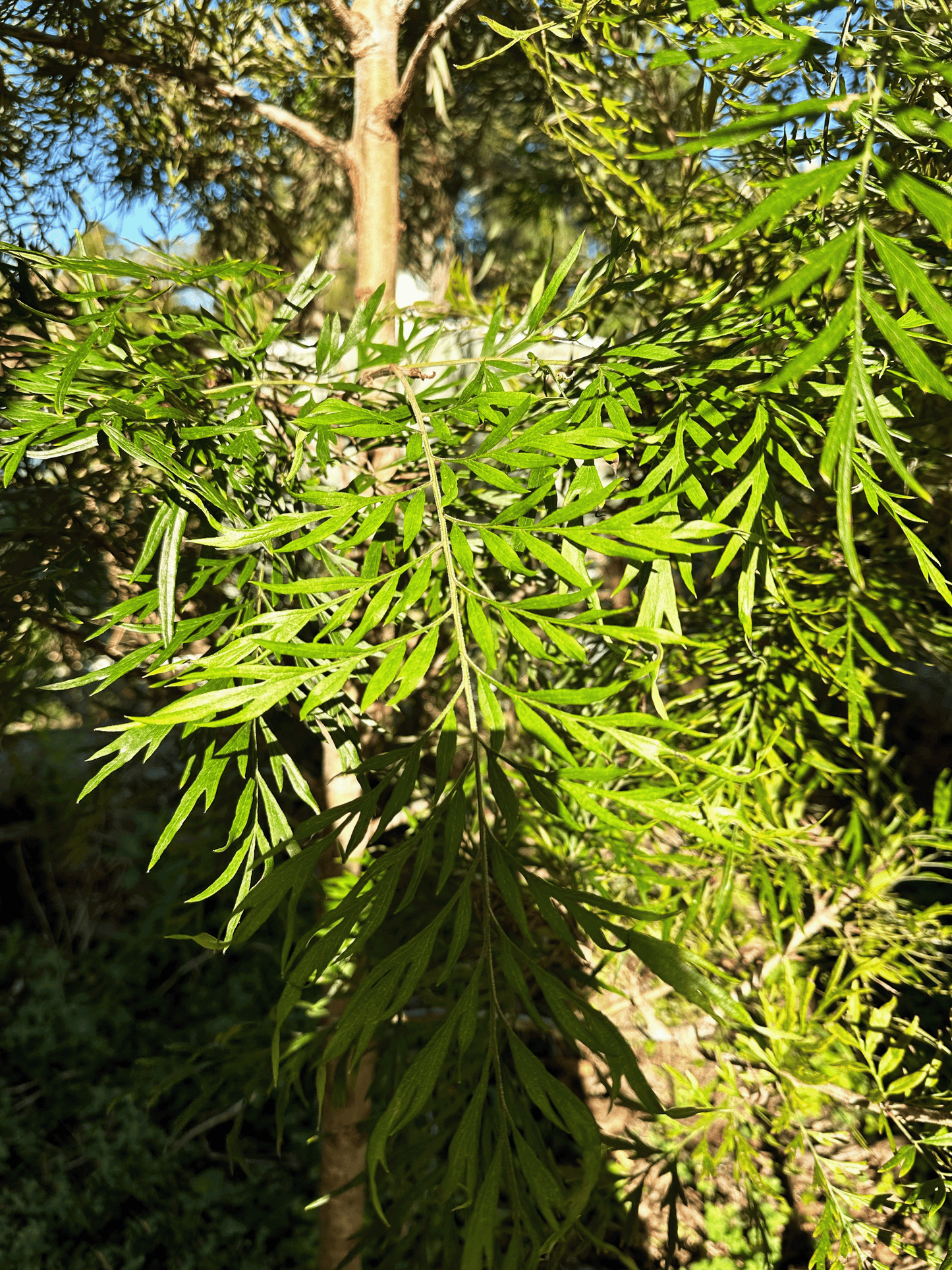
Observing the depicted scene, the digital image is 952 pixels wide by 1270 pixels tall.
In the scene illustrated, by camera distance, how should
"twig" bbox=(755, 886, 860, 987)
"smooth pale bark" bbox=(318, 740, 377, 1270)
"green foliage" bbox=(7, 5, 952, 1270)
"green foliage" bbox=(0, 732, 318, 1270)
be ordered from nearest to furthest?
"green foliage" bbox=(7, 5, 952, 1270) → "smooth pale bark" bbox=(318, 740, 377, 1270) → "twig" bbox=(755, 886, 860, 987) → "green foliage" bbox=(0, 732, 318, 1270)

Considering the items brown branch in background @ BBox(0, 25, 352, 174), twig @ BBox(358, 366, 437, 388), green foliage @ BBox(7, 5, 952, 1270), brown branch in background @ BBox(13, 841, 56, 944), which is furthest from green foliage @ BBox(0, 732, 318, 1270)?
brown branch in background @ BBox(0, 25, 352, 174)

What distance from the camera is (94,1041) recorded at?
228cm

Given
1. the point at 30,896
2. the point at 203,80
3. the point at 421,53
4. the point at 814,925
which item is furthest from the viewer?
the point at 30,896

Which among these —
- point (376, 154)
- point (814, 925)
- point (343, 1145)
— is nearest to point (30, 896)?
point (343, 1145)

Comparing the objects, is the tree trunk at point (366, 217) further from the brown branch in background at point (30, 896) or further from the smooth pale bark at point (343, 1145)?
the brown branch in background at point (30, 896)

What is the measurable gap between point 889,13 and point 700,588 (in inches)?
36.0

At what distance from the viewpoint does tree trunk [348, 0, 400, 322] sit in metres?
1.00

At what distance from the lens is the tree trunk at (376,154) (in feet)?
3.27

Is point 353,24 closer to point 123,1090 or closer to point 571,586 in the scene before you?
point 571,586

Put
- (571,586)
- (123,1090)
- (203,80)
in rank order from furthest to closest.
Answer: (123,1090)
(203,80)
(571,586)

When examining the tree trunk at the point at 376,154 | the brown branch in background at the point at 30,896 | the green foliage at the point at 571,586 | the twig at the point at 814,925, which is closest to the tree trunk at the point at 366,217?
Answer: the tree trunk at the point at 376,154

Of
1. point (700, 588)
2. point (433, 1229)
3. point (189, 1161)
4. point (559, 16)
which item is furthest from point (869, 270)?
point (189, 1161)

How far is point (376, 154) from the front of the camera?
102 cm

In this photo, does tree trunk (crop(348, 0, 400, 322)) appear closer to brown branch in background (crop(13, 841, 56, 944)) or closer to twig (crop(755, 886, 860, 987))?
twig (crop(755, 886, 860, 987))
